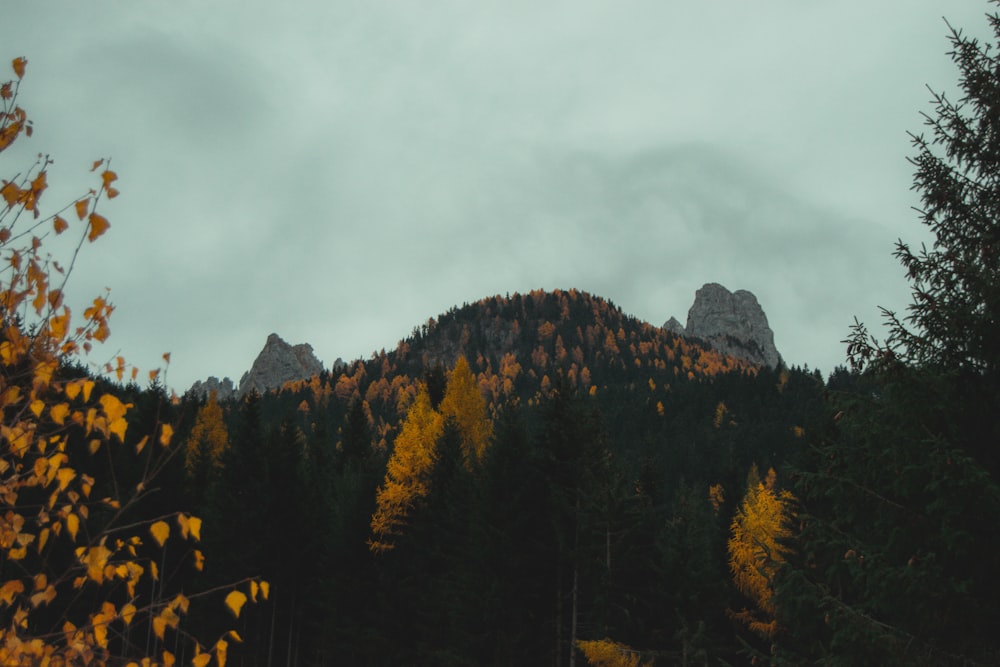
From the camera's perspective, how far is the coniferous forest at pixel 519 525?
13.6ft

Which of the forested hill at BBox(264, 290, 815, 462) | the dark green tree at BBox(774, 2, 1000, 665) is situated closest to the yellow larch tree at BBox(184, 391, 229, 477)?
the forested hill at BBox(264, 290, 815, 462)

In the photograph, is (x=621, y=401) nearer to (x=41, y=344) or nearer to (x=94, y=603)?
(x=94, y=603)

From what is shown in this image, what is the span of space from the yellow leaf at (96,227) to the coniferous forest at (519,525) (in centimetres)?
1

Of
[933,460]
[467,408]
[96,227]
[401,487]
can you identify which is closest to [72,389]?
[96,227]

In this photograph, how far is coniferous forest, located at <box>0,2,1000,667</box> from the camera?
4141mm

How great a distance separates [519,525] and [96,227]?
17440 millimetres

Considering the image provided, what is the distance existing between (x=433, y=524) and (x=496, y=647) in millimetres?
7273

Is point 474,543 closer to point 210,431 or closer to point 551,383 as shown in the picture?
point 210,431

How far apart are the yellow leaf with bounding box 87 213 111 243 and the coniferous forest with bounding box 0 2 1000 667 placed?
1cm

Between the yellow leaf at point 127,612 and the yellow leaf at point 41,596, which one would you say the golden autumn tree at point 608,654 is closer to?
the yellow leaf at point 127,612

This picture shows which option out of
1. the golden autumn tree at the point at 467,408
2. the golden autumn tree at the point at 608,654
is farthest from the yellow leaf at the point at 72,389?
the golden autumn tree at the point at 467,408

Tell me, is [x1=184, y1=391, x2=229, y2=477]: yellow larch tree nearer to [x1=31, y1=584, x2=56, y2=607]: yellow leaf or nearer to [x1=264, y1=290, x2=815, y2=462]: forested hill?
[x1=264, y1=290, x2=815, y2=462]: forested hill

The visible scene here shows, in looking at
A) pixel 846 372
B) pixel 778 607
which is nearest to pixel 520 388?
pixel 846 372

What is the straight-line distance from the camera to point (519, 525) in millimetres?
20109
